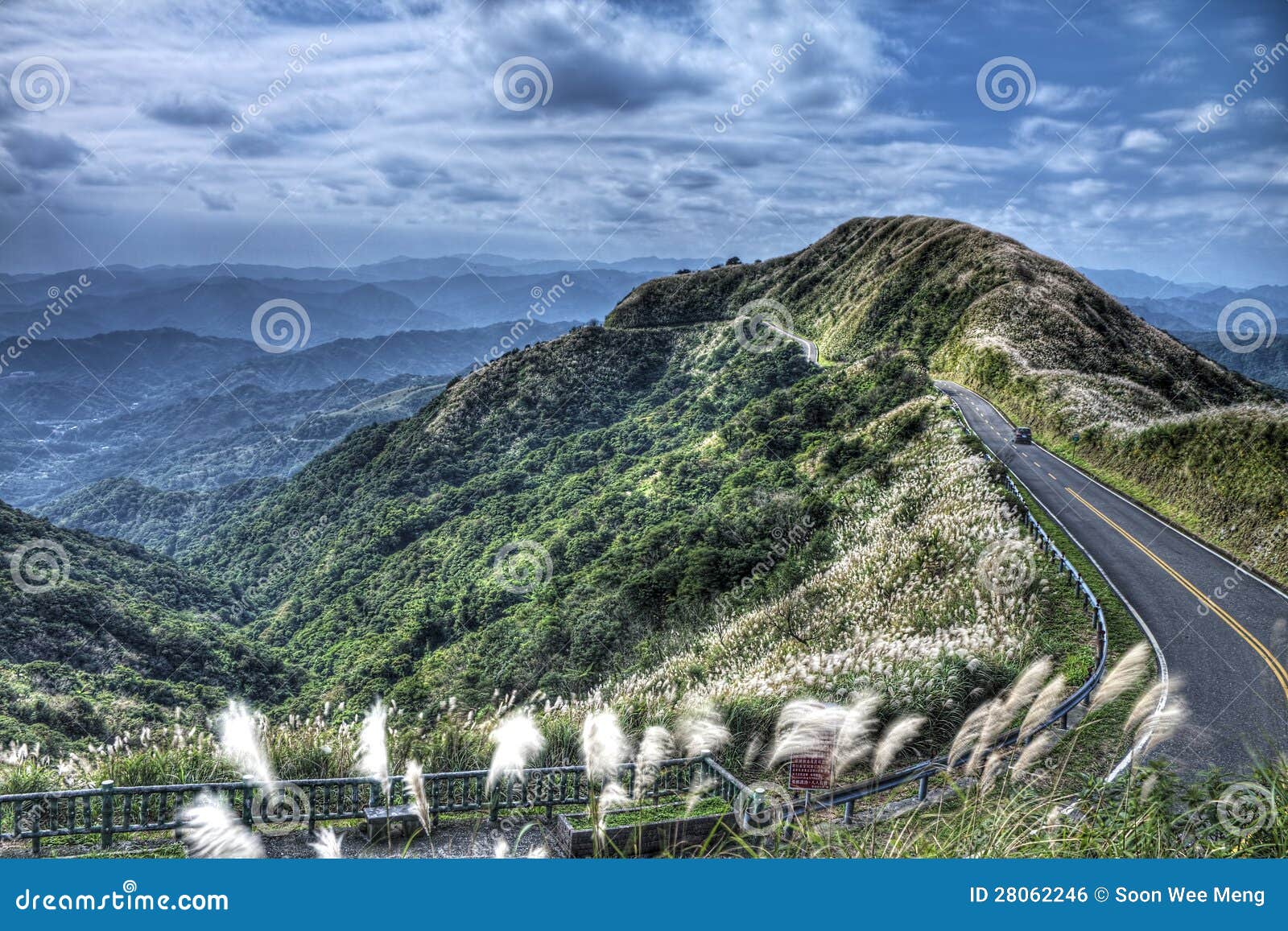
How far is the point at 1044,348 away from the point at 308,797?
5802 cm

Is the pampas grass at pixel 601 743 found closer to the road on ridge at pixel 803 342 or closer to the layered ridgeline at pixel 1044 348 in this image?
the layered ridgeline at pixel 1044 348

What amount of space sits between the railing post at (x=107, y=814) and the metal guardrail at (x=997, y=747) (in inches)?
222

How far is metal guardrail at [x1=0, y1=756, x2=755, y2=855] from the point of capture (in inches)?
276

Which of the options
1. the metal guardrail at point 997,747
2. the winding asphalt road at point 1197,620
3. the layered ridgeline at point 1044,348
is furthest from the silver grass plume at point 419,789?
the layered ridgeline at point 1044,348

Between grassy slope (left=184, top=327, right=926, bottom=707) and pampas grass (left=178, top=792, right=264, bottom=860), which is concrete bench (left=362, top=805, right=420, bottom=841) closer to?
pampas grass (left=178, top=792, right=264, bottom=860)

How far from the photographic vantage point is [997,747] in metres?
6.64

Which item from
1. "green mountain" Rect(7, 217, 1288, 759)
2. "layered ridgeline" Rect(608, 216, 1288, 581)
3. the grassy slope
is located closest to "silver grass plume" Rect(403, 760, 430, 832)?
"green mountain" Rect(7, 217, 1288, 759)

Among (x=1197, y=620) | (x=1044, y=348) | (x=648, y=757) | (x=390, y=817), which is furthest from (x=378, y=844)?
(x=1044, y=348)

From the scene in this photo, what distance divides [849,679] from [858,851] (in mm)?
6205

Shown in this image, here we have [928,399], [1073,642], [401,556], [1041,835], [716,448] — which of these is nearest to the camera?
[1041,835]

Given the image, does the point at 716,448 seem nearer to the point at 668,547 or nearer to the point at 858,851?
the point at 668,547

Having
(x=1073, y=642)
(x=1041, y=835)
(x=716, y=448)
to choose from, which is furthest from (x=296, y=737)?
(x=716, y=448)

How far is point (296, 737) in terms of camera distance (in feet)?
28.5

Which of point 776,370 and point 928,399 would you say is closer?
point 928,399
